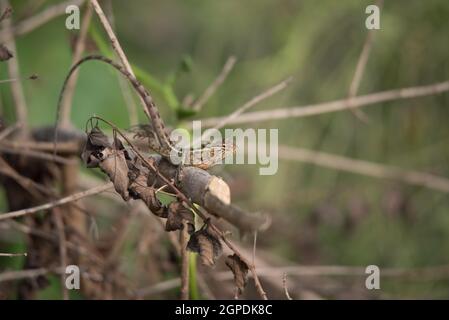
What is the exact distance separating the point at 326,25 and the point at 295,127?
31 cm

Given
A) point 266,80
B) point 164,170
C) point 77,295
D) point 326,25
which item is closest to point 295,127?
point 266,80

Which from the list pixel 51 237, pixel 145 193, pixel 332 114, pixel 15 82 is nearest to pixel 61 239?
pixel 51 237

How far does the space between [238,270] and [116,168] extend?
0.52 feet

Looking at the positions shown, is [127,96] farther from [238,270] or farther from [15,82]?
[238,270]

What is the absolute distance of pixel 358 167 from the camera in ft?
4.58

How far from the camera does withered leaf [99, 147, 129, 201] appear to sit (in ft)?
2.11

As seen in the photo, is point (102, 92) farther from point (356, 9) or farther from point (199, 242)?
point (199, 242)

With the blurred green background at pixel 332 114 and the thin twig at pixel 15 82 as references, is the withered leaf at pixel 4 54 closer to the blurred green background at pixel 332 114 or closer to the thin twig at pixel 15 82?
the thin twig at pixel 15 82

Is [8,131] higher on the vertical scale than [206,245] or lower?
higher

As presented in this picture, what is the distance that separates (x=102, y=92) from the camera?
1809mm

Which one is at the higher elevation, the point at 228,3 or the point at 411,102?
the point at 228,3

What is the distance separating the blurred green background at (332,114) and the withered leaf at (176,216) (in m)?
0.97

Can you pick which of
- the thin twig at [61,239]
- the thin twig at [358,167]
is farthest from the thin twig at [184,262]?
the thin twig at [358,167]

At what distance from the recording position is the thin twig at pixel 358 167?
140 cm
